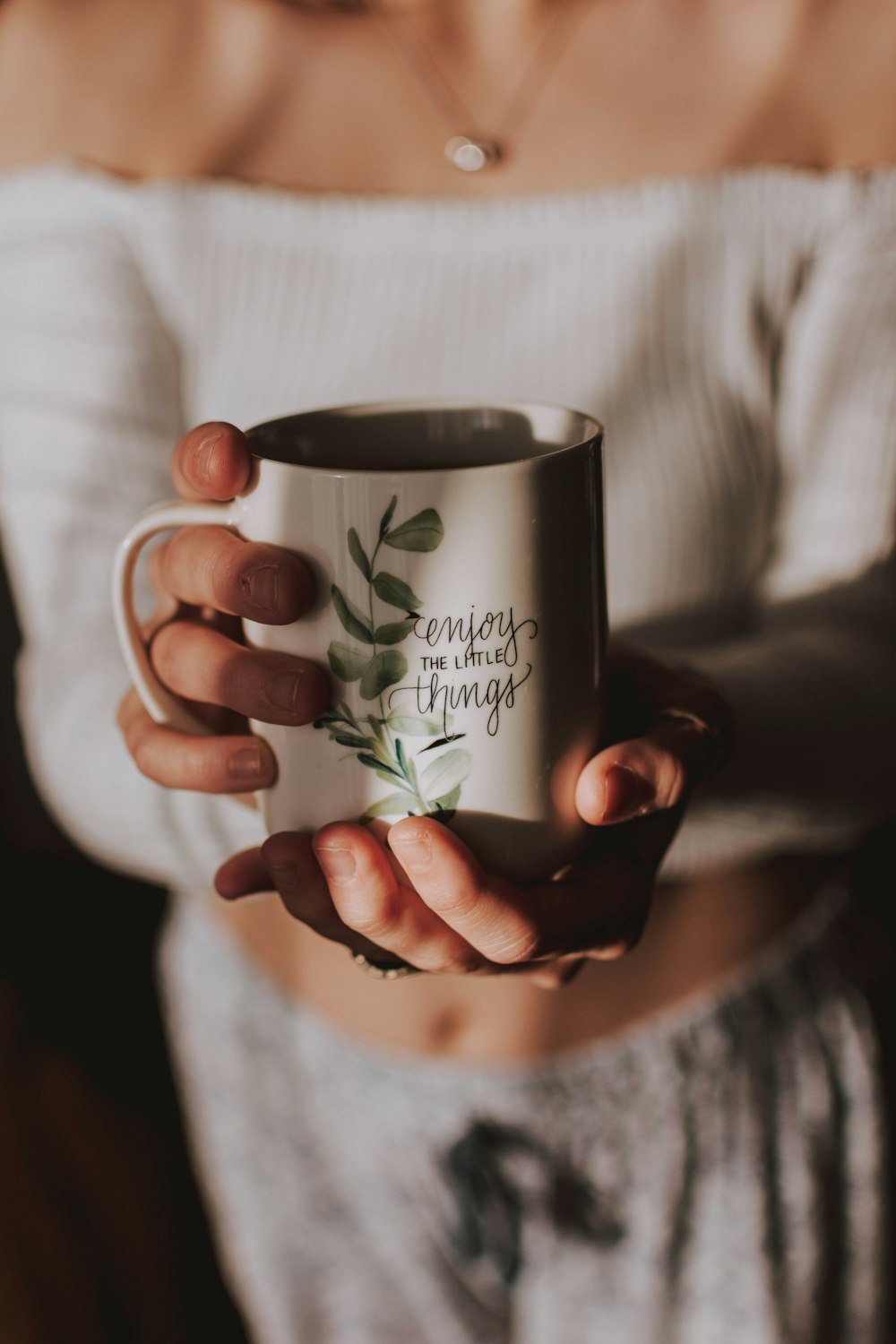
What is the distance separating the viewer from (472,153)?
766mm

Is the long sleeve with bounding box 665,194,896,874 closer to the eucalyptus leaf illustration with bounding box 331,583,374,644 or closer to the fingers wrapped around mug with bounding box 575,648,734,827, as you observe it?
the fingers wrapped around mug with bounding box 575,648,734,827

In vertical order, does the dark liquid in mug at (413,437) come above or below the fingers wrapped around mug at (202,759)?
above

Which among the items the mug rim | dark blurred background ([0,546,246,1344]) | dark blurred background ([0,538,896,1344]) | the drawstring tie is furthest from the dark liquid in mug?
dark blurred background ([0,546,246,1344])

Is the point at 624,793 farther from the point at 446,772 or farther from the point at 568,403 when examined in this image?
the point at 568,403

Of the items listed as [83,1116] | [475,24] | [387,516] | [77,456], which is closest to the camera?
[387,516]

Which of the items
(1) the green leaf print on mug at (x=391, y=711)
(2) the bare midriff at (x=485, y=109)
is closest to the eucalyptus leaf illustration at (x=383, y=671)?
(1) the green leaf print on mug at (x=391, y=711)

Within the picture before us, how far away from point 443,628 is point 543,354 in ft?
1.49

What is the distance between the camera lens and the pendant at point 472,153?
2.51ft

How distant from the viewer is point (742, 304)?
750 millimetres

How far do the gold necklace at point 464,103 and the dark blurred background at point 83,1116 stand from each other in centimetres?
89

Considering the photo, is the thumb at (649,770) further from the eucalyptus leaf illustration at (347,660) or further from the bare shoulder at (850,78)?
the bare shoulder at (850,78)

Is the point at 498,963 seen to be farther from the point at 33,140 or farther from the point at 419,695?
the point at 33,140

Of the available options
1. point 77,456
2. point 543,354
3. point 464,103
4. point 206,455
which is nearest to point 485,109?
point 464,103

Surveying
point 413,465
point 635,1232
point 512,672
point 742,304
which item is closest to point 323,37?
point 742,304
